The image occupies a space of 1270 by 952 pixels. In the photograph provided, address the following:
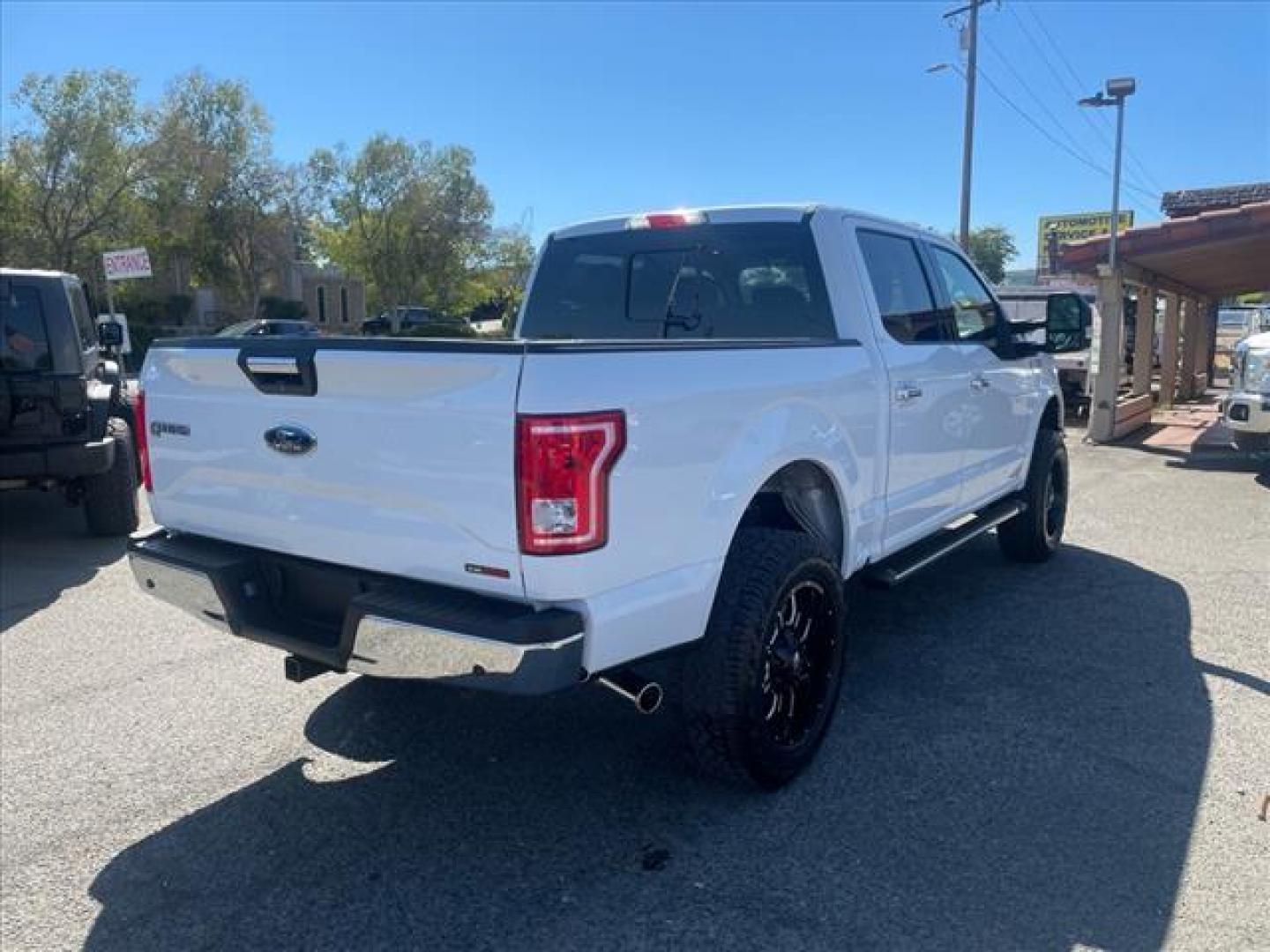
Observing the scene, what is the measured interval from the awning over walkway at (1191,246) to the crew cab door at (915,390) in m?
8.47

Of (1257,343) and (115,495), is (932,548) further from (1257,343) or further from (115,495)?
(1257,343)

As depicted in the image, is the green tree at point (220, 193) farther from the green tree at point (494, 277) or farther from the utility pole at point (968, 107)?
the utility pole at point (968, 107)

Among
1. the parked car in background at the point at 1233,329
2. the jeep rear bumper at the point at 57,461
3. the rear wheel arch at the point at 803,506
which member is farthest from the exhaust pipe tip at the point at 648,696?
the parked car in background at the point at 1233,329

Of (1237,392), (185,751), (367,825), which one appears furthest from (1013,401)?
(1237,392)

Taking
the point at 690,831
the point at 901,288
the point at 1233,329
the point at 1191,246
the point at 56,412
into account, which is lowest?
the point at 690,831

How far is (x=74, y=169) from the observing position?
107 ft

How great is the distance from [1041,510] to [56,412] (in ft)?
21.5

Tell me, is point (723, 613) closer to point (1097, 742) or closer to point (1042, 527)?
point (1097, 742)

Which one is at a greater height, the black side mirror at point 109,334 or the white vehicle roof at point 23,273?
the white vehicle roof at point 23,273

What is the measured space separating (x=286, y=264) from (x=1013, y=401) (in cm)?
4264

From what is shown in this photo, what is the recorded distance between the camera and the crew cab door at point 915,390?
13.6ft

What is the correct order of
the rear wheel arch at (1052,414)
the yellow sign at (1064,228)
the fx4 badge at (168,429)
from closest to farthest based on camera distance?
the fx4 badge at (168,429), the rear wheel arch at (1052,414), the yellow sign at (1064,228)

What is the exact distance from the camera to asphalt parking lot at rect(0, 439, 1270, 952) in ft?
8.81

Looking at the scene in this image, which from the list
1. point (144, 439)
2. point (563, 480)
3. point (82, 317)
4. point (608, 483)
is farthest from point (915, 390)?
point (82, 317)
